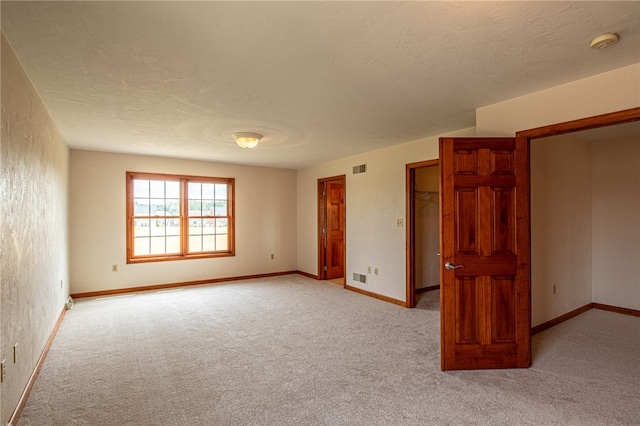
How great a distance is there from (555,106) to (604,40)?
0.80 m

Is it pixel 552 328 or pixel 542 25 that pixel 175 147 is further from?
pixel 552 328

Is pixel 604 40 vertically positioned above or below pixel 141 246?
above

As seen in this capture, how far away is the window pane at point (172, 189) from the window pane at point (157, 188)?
0.26ft

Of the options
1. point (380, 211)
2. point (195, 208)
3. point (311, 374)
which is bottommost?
point (311, 374)

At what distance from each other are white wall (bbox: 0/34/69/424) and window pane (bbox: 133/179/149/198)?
80.3 inches

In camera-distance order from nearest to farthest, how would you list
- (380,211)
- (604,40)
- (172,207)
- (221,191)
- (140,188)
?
(604,40) → (380,211) → (140,188) → (172,207) → (221,191)

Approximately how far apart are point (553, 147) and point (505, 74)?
214cm

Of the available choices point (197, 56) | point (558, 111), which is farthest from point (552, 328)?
point (197, 56)

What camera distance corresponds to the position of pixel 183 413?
7.17 feet

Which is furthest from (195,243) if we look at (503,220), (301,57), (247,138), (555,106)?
(555,106)

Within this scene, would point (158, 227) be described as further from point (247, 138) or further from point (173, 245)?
point (247, 138)

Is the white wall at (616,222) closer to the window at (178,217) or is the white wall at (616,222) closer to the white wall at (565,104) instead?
the white wall at (565,104)

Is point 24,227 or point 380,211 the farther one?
point 380,211

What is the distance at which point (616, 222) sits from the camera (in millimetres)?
4660
